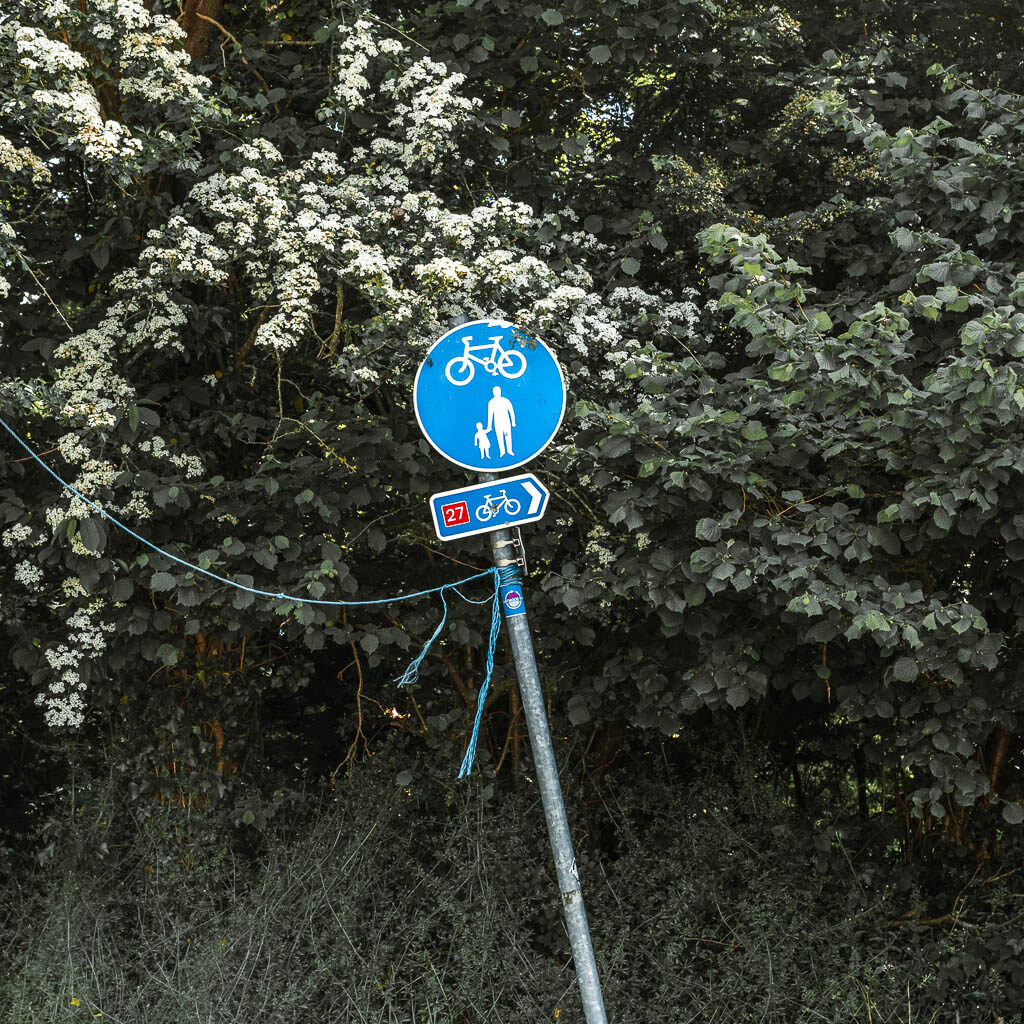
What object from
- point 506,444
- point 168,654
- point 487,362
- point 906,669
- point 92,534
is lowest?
point 906,669

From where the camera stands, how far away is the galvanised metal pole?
10.2ft

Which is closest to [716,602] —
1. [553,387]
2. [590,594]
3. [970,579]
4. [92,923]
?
[590,594]

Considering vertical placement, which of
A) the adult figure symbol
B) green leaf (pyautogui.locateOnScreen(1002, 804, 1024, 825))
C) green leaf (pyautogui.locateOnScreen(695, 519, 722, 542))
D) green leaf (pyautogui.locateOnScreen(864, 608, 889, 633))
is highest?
the adult figure symbol

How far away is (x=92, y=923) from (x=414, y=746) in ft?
6.21

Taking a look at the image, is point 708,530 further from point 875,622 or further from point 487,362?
point 487,362

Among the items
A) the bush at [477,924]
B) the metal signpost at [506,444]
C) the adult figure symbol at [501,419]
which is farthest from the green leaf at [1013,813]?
the adult figure symbol at [501,419]

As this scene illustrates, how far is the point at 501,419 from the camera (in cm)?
335

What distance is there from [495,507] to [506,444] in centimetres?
22

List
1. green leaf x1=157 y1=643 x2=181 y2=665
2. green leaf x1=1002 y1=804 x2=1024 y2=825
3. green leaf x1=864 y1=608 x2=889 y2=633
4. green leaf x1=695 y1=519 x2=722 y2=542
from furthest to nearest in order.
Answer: green leaf x1=157 y1=643 x2=181 y2=665 → green leaf x1=1002 y1=804 x2=1024 y2=825 → green leaf x1=695 y1=519 x2=722 y2=542 → green leaf x1=864 y1=608 x2=889 y2=633

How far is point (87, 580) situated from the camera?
4574mm

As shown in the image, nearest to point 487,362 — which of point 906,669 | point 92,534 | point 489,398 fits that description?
point 489,398

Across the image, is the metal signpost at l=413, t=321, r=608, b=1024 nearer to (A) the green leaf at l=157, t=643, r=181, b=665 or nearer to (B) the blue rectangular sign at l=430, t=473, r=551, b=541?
(B) the blue rectangular sign at l=430, t=473, r=551, b=541

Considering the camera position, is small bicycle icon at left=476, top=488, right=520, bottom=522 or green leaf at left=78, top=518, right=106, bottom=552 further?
green leaf at left=78, top=518, right=106, bottom=552

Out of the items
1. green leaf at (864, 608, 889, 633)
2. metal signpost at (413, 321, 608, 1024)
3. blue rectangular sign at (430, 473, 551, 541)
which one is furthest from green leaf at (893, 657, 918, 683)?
blue rectangular sign at (430, 473, 551, 541)
